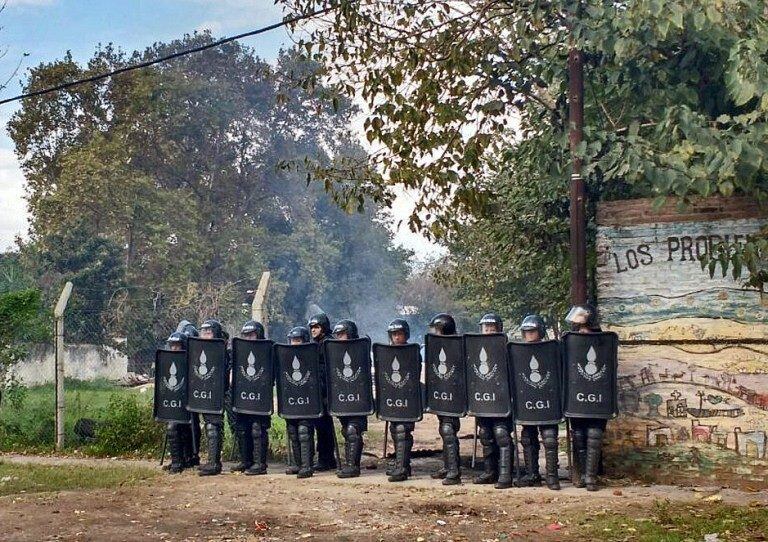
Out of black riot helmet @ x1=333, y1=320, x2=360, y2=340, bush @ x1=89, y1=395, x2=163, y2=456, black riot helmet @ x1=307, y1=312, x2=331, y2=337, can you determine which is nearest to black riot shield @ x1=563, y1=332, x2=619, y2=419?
black riot helmet @ x1=333, y1=320, x2=360, y2=340

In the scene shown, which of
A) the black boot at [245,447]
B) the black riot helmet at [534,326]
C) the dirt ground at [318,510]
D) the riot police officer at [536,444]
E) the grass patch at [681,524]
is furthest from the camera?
the black boot at [245,447]

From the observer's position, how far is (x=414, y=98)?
1159 centimetres

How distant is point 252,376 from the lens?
39.3ft

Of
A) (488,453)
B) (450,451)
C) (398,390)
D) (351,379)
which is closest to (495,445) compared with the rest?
(488,453)

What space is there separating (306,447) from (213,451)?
113 centimetres

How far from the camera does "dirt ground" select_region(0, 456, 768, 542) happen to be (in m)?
8.45

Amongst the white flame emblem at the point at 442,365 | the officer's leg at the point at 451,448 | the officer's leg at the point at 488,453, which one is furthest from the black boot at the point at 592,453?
the white flame emblem at the point at 442,365

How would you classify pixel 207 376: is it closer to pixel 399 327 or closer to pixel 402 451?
pixel 399 327

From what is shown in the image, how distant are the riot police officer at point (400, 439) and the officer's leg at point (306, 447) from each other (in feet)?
2.99

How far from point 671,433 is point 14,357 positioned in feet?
30.9

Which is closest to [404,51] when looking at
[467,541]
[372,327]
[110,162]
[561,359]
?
[561,359]

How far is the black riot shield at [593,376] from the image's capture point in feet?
34.2

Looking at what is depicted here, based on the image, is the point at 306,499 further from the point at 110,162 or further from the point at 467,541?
the point at 110,162

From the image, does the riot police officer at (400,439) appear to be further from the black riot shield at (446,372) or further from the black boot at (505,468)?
the black boot at (505,468)
